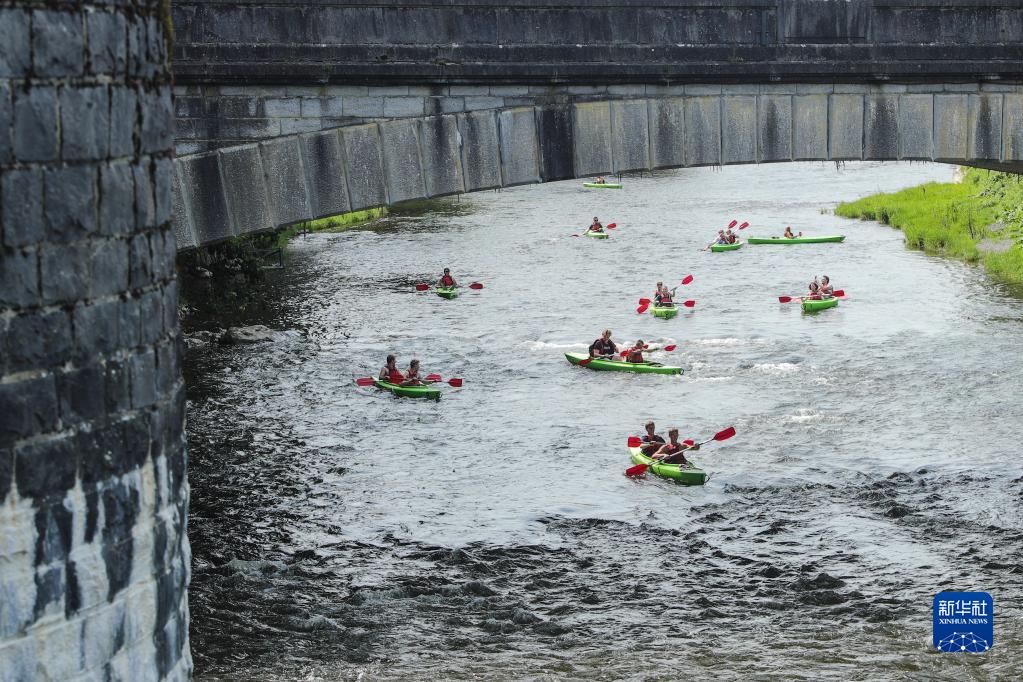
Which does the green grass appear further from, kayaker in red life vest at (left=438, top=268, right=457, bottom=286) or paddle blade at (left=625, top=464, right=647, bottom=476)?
paddle blade at (left=625, top=464, right=647, bottom=476)

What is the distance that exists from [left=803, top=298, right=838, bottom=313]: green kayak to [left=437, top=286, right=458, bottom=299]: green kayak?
26.9 ft

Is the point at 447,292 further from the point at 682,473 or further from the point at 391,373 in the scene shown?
Answer: the point at 682,473

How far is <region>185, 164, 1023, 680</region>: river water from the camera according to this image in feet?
49.1

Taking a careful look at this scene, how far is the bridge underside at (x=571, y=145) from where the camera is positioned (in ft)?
45.7

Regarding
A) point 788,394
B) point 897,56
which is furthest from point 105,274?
point 788,394

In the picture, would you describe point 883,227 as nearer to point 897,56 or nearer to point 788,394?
point 788,394

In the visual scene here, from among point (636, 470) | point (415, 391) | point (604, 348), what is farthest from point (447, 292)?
point (636, 470)

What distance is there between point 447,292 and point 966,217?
50.7 ft

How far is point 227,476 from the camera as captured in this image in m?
20.4

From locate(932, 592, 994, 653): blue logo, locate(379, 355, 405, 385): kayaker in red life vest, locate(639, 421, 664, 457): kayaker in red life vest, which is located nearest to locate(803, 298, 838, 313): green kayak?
locate(379, 355, 405, 385): kayaker in red life vest

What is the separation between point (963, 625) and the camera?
14750mm

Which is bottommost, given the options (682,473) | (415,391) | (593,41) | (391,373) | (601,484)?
(601,484)

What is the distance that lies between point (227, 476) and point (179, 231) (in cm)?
765

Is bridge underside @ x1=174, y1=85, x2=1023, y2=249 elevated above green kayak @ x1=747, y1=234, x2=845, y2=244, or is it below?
above
